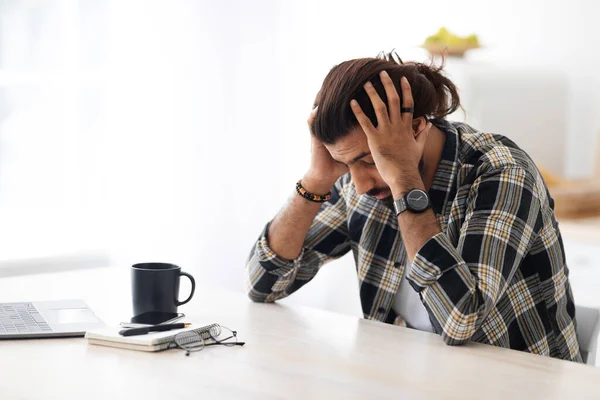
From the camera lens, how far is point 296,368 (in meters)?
1.17

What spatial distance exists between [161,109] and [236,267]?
72cm

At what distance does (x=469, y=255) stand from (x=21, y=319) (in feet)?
2.58

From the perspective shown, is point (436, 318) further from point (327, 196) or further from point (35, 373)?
point (35, 373)

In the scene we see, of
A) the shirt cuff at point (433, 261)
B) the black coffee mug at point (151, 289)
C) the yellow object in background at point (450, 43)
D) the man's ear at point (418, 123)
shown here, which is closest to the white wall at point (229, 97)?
the yellow object in background at point (450, 43)

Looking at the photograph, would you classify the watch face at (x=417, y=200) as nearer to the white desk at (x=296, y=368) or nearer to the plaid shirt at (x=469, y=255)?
the plaid shirt at (x=469, y=255)

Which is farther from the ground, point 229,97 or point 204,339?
point 229,97

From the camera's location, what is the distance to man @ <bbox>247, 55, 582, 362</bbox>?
4.68ft

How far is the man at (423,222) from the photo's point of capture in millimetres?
1428

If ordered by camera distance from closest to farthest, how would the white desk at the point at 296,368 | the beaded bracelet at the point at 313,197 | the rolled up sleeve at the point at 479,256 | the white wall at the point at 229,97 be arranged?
the white desk at the point at 296,368 < the rolled up sleeve at the point at 479,256 < the beaded bracelet at the point at 313,197 < the white wall at the point at 229,97

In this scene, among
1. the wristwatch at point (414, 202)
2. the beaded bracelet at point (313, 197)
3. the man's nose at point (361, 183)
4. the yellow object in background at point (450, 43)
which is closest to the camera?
the wristwatch at point (414, 202)

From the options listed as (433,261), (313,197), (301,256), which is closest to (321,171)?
(313,197)

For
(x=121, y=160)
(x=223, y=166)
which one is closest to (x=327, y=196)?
(x=121, y=160)

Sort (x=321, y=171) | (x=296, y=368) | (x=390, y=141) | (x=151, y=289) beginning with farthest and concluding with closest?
(x=321, y=171), (x=390, y=141), (x=151, y=289), (x=296, y=368)

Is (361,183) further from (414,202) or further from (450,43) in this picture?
(450,43)
